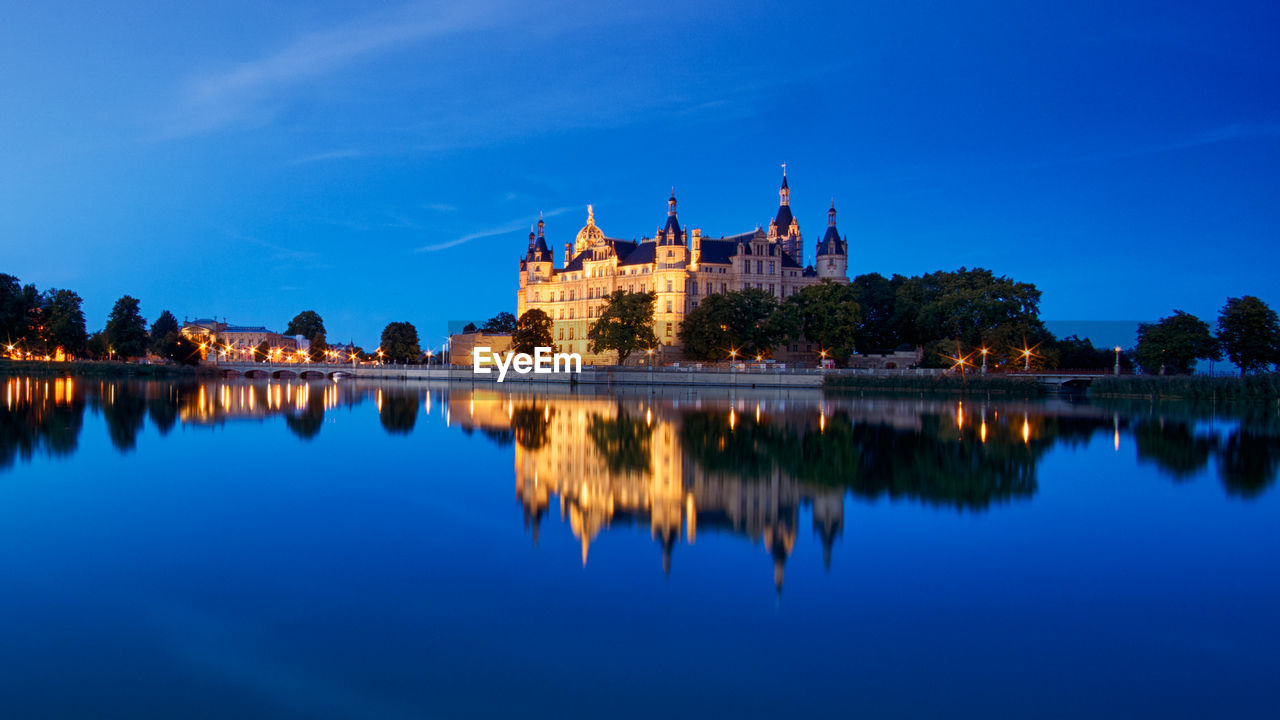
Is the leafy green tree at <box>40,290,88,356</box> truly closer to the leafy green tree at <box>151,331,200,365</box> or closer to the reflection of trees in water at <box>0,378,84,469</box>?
the leafy green tree at <box>151,331,200,365</box>

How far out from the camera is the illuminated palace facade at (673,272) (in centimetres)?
9394

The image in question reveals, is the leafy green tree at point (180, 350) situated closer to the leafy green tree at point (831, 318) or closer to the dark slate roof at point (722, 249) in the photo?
the dark slate roof at point (722, 249)

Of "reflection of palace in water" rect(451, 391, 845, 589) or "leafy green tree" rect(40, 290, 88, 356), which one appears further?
"leafy green tree" rect(40, 290, 88, 356)

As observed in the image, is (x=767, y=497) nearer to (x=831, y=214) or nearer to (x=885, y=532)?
(x=885, y=532)

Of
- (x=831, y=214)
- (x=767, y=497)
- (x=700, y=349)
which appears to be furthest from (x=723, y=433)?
(x=831, y=214)

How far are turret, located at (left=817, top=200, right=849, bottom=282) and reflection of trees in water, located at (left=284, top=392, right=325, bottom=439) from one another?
65275 mm

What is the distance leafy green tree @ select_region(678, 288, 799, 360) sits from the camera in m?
75.4

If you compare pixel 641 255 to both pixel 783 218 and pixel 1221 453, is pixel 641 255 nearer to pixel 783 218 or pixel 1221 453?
pixel 783 218

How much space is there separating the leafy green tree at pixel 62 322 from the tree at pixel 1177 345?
93.9 metres

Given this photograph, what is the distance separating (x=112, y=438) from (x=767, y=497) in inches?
739

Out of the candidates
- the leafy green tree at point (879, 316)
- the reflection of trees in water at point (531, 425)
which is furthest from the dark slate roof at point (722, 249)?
the reflection of trees in water at point (531, 425)

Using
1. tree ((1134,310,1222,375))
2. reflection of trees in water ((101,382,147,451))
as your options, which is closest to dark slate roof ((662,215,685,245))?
tree ((1134,310,1222,375))

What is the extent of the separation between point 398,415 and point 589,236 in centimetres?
7525

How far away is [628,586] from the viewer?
973 centimetres
